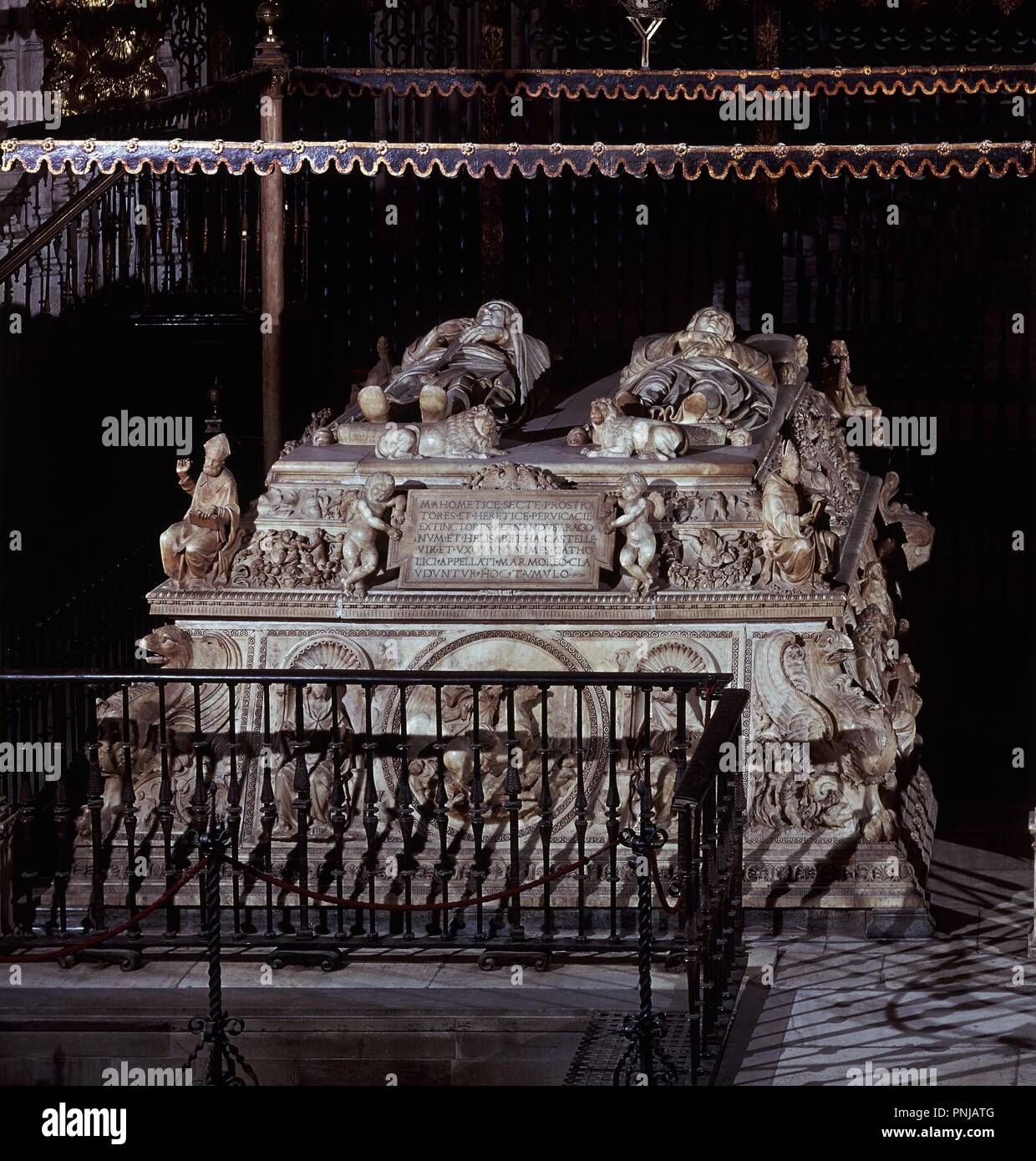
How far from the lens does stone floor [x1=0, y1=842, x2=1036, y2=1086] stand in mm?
7422

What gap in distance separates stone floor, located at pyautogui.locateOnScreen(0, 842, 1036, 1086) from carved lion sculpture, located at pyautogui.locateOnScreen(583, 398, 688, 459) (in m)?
2.45
